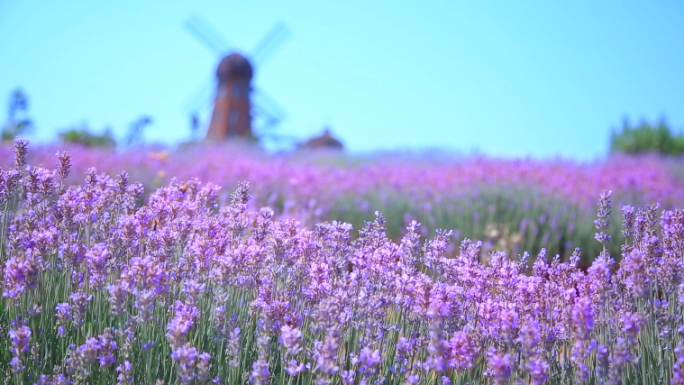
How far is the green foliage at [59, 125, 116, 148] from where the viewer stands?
56.3ft

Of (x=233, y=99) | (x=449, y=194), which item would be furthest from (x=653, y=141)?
(x=449, y=194)

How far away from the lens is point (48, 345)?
2.27 m

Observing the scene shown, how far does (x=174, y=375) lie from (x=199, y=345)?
0.27 m

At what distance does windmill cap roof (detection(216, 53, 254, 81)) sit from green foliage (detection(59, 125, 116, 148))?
7.88 m

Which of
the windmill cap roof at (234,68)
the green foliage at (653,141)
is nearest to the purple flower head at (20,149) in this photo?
the windmill cap roof at (234,68)

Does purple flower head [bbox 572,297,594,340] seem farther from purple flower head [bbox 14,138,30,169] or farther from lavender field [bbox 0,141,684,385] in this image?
purple flower head [bbox 14,138,30,169]

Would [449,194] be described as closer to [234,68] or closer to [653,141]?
[234,68]

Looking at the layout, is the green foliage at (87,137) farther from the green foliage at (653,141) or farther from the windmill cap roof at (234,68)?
the green foliage at (653,141)

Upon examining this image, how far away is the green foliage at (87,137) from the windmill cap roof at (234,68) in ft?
25.8

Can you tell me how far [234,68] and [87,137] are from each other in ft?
27.4

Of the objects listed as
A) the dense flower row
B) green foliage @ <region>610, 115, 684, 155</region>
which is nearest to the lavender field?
the dense flower row

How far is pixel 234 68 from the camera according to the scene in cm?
2466

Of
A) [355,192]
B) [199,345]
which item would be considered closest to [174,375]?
[199,345]

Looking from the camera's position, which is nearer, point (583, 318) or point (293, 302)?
point (583, 318)
